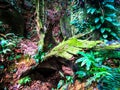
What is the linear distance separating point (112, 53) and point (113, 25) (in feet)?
7.03

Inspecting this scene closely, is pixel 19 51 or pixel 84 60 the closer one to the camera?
pixel 84 60

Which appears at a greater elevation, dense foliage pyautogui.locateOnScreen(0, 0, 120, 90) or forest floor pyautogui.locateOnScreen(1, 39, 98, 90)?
dense foliage pyautogui.locateOnScreen(0, 0, 120, 90)

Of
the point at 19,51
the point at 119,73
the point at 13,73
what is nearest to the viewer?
the point at 119,73

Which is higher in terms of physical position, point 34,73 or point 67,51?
point 67,51

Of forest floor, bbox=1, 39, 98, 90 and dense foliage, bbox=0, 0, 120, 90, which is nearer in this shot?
dense foliage, bbox=0, 0, 120, 90

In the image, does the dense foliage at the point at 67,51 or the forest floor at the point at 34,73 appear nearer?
the dense foliage at the point at 67,51

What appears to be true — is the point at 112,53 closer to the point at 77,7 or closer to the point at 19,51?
the point at 19,51

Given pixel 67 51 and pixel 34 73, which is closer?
pixel 67 51

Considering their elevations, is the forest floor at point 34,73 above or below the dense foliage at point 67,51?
below

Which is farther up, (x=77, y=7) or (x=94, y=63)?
(x=77, y=7)

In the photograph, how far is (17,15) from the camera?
7.29m

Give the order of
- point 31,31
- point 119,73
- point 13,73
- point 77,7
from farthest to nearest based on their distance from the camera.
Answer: point 31,31 → point 77,7 → point 13,73 → point 119,73

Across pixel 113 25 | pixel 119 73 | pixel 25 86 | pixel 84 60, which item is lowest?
pixel 25 86

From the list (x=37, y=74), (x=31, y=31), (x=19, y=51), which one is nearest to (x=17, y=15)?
(x=31, y=31)
